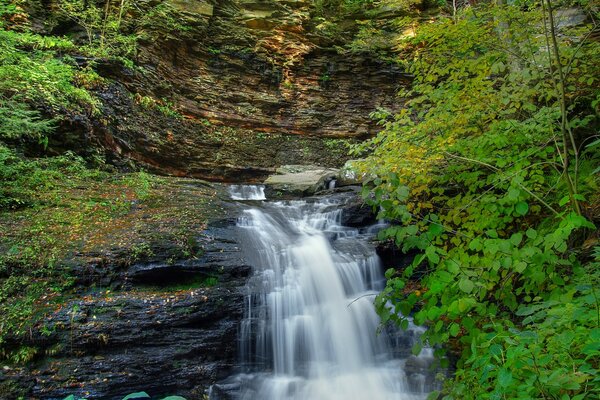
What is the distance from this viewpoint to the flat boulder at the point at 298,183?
32.3 ft

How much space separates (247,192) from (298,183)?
1.46 metres

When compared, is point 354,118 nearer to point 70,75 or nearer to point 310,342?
point 70,75

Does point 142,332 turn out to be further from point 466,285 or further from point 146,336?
point 466,285

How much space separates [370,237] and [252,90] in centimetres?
857

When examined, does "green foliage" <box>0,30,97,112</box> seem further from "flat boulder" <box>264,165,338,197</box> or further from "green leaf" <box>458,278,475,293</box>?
"green leaf" <box>458,278,475,293</box>

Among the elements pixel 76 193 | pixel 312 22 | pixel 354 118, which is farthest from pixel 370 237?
pixel 312 22

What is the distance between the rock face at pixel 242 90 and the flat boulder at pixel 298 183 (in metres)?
1.53

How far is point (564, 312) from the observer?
2.47m

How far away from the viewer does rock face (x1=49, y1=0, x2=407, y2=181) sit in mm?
10625

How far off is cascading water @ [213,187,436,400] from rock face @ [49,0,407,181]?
5.08 metres

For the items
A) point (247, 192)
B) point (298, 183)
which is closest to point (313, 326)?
point (247, 192)

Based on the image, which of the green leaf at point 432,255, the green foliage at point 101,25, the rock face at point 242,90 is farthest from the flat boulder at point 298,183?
the green leaf at point 432,255

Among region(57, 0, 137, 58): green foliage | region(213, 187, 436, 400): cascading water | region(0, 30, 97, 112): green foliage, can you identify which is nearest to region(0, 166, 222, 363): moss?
region(213, 187, 436, 400): cascading water

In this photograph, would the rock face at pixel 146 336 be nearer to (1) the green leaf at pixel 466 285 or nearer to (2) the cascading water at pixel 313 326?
(2) the cascading water at pixel 313 326
